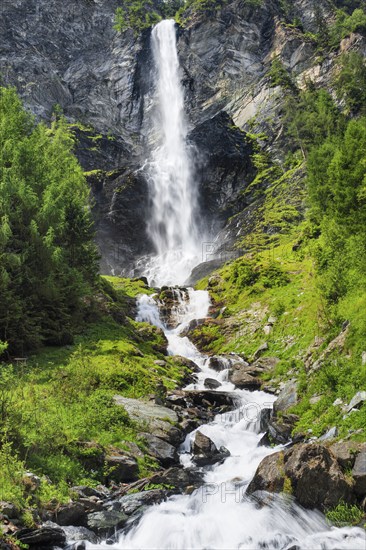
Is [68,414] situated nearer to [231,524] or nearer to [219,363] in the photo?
[231,524]

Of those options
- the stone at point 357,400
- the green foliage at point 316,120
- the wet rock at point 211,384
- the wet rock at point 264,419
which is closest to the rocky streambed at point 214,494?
the wet rock at point 264,419

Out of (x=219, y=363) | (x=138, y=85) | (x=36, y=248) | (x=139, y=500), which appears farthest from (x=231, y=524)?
(x=138, y=85)

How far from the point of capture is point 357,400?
13680mm

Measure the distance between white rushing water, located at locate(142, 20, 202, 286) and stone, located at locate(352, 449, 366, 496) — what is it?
52.8 meters

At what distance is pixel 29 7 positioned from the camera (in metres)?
119

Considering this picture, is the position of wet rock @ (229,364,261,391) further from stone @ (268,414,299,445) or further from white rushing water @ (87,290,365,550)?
white rushing water @ (87,290,365,550)

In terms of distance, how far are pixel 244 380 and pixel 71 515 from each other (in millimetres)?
15581

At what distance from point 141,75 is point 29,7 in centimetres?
3556

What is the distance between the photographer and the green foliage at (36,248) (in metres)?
21.9

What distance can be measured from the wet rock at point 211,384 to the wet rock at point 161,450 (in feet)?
30.6

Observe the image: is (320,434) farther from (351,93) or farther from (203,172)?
(203,172)

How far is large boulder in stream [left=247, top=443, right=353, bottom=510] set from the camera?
10.8 m

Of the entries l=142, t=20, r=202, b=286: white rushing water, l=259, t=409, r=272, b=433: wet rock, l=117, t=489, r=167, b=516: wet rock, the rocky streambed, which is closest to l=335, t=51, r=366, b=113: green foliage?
l=142, t=20, r=202, b=286: white rushing water

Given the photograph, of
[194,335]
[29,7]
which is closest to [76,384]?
[194,335]
